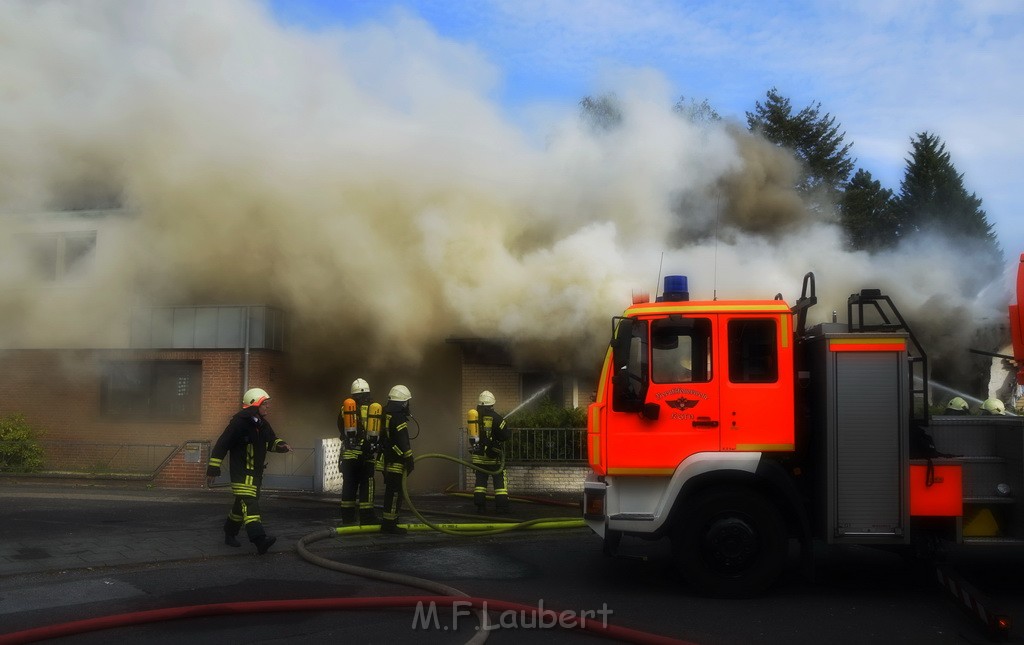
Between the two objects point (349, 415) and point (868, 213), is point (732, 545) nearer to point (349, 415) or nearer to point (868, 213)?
point (349, 415)

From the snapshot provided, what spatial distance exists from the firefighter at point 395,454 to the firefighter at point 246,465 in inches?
53.4

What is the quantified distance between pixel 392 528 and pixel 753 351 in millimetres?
4813

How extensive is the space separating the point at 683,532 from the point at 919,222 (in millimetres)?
29840

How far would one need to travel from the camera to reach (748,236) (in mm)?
13461

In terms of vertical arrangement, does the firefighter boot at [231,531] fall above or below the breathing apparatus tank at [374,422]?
below

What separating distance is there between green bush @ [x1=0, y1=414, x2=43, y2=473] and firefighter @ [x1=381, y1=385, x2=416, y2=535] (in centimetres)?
966

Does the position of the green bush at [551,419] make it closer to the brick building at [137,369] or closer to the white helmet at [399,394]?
the brick building at [137,369]

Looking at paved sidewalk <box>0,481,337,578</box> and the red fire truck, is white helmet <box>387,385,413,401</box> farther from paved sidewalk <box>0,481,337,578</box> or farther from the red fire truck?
the red fire truck

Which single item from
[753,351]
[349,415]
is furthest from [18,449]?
[753,351]

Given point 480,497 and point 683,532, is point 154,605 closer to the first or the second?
point 683,532

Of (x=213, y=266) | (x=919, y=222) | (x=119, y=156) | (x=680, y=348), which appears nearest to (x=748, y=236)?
(x=680, y=348)

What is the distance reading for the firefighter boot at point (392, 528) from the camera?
10.1 metres

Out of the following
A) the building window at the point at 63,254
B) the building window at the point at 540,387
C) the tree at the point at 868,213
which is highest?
the tree at the point at 868,213

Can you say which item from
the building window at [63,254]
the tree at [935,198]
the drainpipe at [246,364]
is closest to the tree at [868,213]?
the tree at [935,198]
